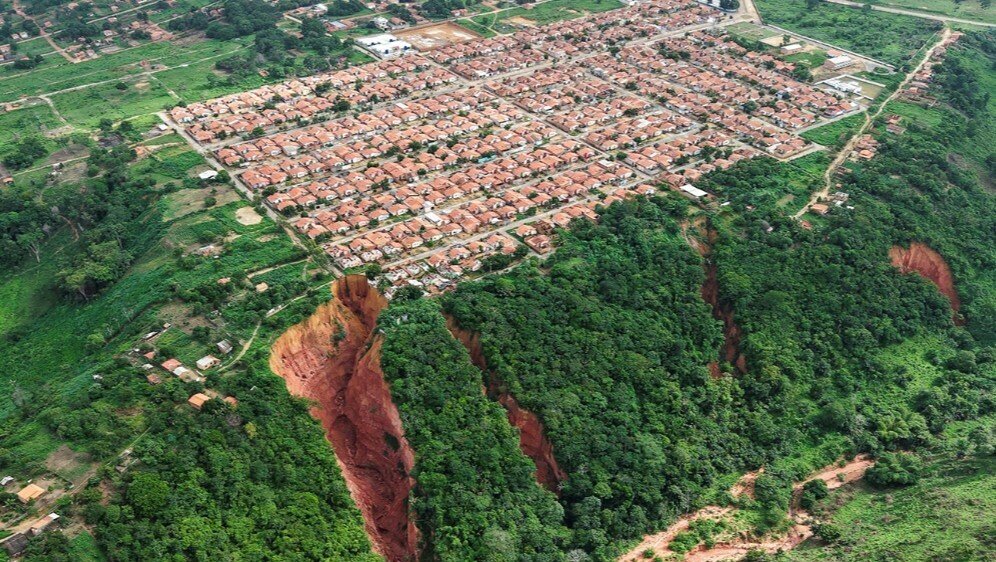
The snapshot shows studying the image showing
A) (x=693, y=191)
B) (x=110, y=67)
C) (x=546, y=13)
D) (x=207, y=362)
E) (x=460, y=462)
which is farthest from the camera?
(x=546, y=13)

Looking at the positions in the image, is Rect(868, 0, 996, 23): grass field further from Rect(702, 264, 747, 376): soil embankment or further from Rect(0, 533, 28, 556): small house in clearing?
Rect(0, 533, 28, 556): small house in clearing

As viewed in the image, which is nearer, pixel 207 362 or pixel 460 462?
pixel 460 462

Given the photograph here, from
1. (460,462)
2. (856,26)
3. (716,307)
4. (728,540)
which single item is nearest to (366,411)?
(460,462)

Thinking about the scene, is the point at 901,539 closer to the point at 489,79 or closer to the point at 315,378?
the point at 315,378

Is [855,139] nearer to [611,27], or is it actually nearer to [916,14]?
[611,27]

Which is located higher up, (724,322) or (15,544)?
(15,544)
